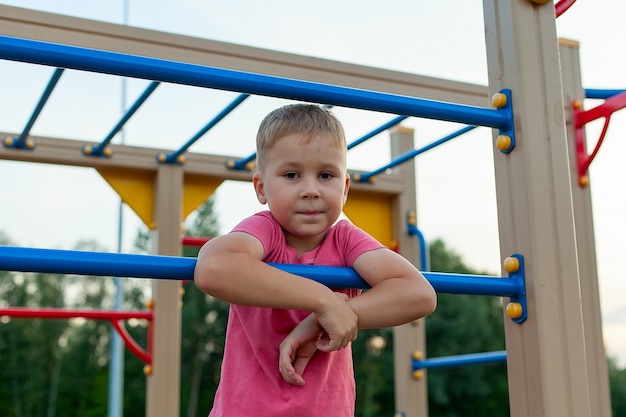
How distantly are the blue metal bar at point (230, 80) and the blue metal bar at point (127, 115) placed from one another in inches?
43.1

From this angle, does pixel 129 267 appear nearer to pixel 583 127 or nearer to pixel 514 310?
pixel 514 310

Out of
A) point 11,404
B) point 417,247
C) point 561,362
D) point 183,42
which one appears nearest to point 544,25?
point 561,362

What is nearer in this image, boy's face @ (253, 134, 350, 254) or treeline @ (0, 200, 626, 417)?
boy's face @ (253, 134, 350, 254)

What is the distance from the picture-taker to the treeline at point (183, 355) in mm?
18438

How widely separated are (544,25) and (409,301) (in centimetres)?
72

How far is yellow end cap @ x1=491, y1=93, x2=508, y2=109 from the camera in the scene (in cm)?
150

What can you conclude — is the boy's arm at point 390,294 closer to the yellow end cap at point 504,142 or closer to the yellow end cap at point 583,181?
the yellow end cap at point 504,142

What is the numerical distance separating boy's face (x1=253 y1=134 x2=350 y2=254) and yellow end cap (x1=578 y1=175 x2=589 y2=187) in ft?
6.10

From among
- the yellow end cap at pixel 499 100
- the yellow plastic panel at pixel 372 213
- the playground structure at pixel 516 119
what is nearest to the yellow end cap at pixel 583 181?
the playground structure at pixel 516 119

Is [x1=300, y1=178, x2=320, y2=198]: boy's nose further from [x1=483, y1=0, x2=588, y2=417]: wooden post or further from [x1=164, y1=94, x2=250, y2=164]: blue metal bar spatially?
[x1=164, y1=94, x2=250, y2=164]: blue metal bar

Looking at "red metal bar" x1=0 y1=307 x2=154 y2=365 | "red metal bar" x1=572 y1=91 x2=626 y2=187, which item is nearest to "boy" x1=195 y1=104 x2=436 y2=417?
"red metal bar" x1=572 y1=91 x2=626 y2=187

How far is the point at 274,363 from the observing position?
1.23 meters

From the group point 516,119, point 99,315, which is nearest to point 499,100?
point 516,119

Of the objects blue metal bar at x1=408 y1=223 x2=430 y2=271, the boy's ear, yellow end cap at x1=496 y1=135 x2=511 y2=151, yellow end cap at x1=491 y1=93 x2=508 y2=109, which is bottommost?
the boy's ear
